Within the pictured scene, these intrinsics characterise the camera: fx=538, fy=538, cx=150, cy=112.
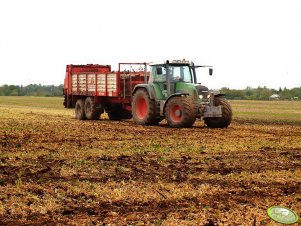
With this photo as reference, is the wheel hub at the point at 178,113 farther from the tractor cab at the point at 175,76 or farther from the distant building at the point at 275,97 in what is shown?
the distant building at the point at 275,97

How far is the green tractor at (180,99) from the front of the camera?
20.9 m

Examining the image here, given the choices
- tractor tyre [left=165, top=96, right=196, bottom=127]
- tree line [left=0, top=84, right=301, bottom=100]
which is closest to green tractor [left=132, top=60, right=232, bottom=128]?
tractor tyre [left=165, top=96, right=196, bottom=127]

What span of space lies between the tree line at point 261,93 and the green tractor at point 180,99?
260 ft

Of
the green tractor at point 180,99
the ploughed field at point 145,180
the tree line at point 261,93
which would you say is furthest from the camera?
the tree line at point 261,93

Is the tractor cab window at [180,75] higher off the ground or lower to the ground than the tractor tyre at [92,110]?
higher

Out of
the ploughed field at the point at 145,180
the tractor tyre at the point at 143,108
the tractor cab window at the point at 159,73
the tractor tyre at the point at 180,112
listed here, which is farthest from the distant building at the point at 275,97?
the ploughed field at the point at 145,180

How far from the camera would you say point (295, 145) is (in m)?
16.7

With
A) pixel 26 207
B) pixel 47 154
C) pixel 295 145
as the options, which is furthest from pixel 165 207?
pixel 295 145

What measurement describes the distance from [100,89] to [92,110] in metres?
1.33

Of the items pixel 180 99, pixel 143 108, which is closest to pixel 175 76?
pixel 180 99

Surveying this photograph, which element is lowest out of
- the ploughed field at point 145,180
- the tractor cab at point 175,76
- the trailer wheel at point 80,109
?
the ploughed field at point 145,180

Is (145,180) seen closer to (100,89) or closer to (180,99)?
(180,99)

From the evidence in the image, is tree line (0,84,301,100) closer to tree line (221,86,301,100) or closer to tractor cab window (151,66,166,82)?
tree line (221,86,301,100)

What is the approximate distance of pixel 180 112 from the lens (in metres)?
21.0
